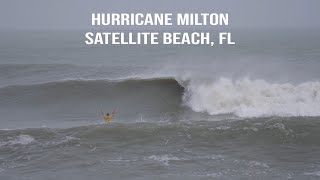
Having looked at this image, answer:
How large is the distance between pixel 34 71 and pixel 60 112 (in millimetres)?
15655

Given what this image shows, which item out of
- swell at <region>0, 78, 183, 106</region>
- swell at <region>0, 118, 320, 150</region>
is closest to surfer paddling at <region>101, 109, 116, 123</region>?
swell at <region>0, 118, 320, 150</region>

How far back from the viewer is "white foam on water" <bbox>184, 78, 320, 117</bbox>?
61.0ft

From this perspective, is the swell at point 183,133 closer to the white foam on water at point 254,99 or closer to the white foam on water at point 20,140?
the white foam on water at point 20,140

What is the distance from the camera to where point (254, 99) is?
64.7ft

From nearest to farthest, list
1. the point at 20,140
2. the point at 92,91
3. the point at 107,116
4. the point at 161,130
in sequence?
1. the point at 20,140
2. the point at 161,130
3. the point at 107,116
4. the point at 92,91

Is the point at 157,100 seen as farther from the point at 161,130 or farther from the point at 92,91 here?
the point at 161,130

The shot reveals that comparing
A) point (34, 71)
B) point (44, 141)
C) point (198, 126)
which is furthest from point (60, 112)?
point (34, 71)

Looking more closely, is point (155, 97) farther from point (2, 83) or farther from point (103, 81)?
point (2, 83)

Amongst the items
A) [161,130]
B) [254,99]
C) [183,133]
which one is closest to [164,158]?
[183,133]

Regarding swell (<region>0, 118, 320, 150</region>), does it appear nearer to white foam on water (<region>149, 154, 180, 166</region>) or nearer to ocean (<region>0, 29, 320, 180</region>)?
ocean (<region>0, 29, 320, 180</region>)

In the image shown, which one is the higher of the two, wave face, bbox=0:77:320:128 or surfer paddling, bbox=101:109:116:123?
wave face, bbox=0:77:320:128

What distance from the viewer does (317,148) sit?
14.0 meters

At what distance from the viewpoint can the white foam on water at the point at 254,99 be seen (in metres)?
18.6

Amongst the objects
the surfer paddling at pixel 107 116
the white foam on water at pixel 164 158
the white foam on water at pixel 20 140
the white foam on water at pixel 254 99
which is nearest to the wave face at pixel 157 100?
the white foam on water at pixel 254 99
